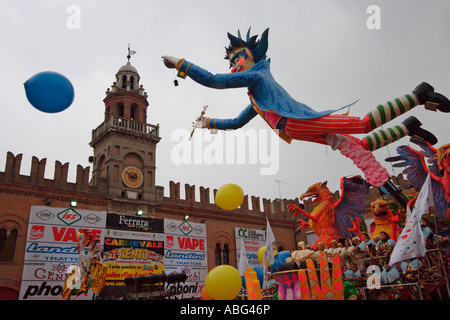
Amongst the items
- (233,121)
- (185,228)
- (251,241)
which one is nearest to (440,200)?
(233,121)

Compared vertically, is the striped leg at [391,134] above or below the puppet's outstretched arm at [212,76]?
below

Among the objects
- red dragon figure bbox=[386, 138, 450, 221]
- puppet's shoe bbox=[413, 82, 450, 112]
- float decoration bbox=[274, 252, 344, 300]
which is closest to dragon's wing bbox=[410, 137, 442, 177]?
red dragon figure bbox=[386, 138, 450, 221]

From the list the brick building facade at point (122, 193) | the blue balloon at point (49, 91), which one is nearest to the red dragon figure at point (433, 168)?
the blue balloon at point (49, 91)

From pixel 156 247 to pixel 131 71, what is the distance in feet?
37.6

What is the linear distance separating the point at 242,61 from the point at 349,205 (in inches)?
174

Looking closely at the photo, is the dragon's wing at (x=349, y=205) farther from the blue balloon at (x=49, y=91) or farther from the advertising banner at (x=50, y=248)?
the advertising banner at (x=50, y=248)

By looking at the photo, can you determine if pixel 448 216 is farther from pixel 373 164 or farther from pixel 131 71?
pixel 131 71

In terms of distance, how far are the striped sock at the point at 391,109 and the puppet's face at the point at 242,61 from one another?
2310mm

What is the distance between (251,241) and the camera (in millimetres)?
22672

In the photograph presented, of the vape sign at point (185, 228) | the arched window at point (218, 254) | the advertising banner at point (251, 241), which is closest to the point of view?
the vape sign at point (185, 228)

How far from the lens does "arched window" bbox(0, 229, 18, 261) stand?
14945 millimetres

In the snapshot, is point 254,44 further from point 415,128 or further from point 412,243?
point 412,243

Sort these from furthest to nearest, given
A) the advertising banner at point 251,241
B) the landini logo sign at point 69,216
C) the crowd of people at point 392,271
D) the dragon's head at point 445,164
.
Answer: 1. the advertising banner at point 251,241
2. the landini logo sign at point 69,216
3. the dragon's head at point 445,164
4. the crowd of people at point 392,271

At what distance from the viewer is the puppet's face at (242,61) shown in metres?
6.48
